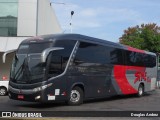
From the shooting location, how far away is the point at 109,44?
23516 mm

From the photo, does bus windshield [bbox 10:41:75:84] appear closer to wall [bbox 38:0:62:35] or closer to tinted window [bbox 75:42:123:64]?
tinted window [bbox 75:42:123:64]

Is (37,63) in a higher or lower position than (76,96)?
higher

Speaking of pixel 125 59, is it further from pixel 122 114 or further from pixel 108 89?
pixel 122 114

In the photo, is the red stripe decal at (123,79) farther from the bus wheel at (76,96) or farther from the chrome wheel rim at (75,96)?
the chrome wheel rim at (75,96)

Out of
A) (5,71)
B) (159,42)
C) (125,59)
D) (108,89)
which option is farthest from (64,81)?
(159,42)

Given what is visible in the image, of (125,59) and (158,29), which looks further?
(158,29)

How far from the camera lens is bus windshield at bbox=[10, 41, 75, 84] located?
1823cm

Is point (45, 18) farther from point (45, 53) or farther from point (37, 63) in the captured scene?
point (45, 53)

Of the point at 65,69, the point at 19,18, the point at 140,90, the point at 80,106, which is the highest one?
the point at 19,18

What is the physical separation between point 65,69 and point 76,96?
1.69 m

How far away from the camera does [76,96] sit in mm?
20109

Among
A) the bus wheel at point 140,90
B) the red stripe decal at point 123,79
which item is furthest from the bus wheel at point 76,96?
the bus wheel at point 140,90

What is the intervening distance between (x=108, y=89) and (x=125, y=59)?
9.96 ft

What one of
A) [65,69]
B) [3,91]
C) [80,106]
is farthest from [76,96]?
[3,91]
